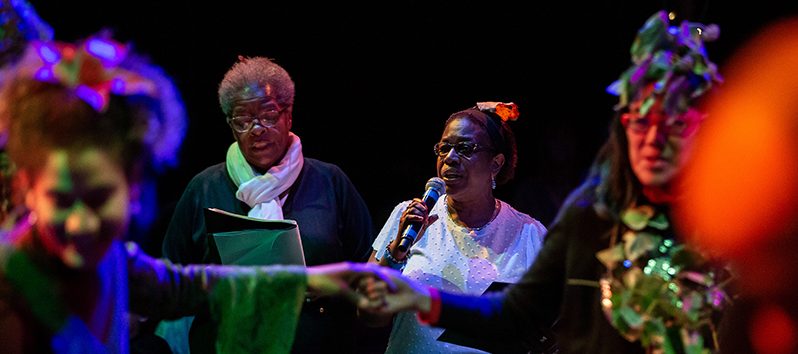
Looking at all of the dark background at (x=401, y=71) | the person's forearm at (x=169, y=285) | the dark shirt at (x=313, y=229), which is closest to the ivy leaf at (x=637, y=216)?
the person's forearm at (x=169, y=285)

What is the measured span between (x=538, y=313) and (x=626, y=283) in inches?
12.2

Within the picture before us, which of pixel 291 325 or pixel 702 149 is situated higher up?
pixel 702 149

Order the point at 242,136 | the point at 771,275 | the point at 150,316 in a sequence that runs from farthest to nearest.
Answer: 1. the point at 242,136
2. the point at 771,275
3. the point at 150,316

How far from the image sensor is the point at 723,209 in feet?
7.42

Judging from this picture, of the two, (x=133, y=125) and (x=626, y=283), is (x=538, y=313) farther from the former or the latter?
(x=133, y=125)

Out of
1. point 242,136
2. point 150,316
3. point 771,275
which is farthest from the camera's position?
point 242,136

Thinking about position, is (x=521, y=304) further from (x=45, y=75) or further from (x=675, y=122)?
(x=45, y=75)

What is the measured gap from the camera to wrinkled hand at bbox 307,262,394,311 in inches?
88.7

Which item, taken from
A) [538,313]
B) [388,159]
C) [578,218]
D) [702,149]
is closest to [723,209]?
[702,149]

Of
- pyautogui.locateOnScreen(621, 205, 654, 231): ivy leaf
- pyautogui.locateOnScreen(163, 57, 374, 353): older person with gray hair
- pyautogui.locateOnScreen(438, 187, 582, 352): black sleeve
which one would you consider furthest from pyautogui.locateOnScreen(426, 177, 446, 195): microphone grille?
pyautogui.locateOnScreen(621, 205, 654, 231): ivy leaf

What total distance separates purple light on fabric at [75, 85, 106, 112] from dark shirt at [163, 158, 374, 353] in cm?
139

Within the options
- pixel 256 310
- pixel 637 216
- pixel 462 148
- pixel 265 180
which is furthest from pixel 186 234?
pixel 637 216

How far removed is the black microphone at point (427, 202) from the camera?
10.3 feet

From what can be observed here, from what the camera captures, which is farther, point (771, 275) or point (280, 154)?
point (280, 154)
